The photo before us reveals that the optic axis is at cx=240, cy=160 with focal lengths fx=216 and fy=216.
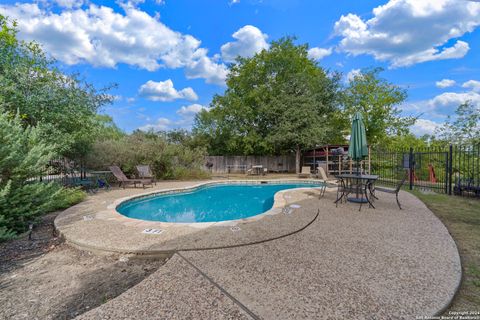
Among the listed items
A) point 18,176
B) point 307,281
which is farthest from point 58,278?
point 307,281

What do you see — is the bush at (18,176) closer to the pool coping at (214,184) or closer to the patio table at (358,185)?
the pool coping at (214,184)

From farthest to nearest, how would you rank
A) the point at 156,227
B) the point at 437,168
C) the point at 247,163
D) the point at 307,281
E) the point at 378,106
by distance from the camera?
the point at 378,106 < the point at 247,163 < the point at 437,168 < the point at 156,227 < the point at 307,281

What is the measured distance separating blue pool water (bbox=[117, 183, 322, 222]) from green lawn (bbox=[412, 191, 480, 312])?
4203 mm

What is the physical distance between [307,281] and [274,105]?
575 inches

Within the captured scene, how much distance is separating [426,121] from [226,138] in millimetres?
17789

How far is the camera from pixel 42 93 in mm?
6312

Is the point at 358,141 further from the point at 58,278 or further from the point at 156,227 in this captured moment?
the point at 58,278

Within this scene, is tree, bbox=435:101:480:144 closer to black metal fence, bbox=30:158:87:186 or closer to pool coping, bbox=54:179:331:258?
pool coping, bbox=54:179:331:258

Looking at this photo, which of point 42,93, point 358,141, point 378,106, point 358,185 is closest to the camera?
point 358,141

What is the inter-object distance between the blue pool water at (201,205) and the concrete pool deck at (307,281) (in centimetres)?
316

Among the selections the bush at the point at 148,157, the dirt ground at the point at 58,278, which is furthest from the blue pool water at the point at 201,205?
the bush at the point at 148,157

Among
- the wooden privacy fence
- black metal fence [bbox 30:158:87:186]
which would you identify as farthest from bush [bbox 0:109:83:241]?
the wooden privacy fence

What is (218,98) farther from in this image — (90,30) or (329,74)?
(90,30)

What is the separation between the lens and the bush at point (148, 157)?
9.94 m
